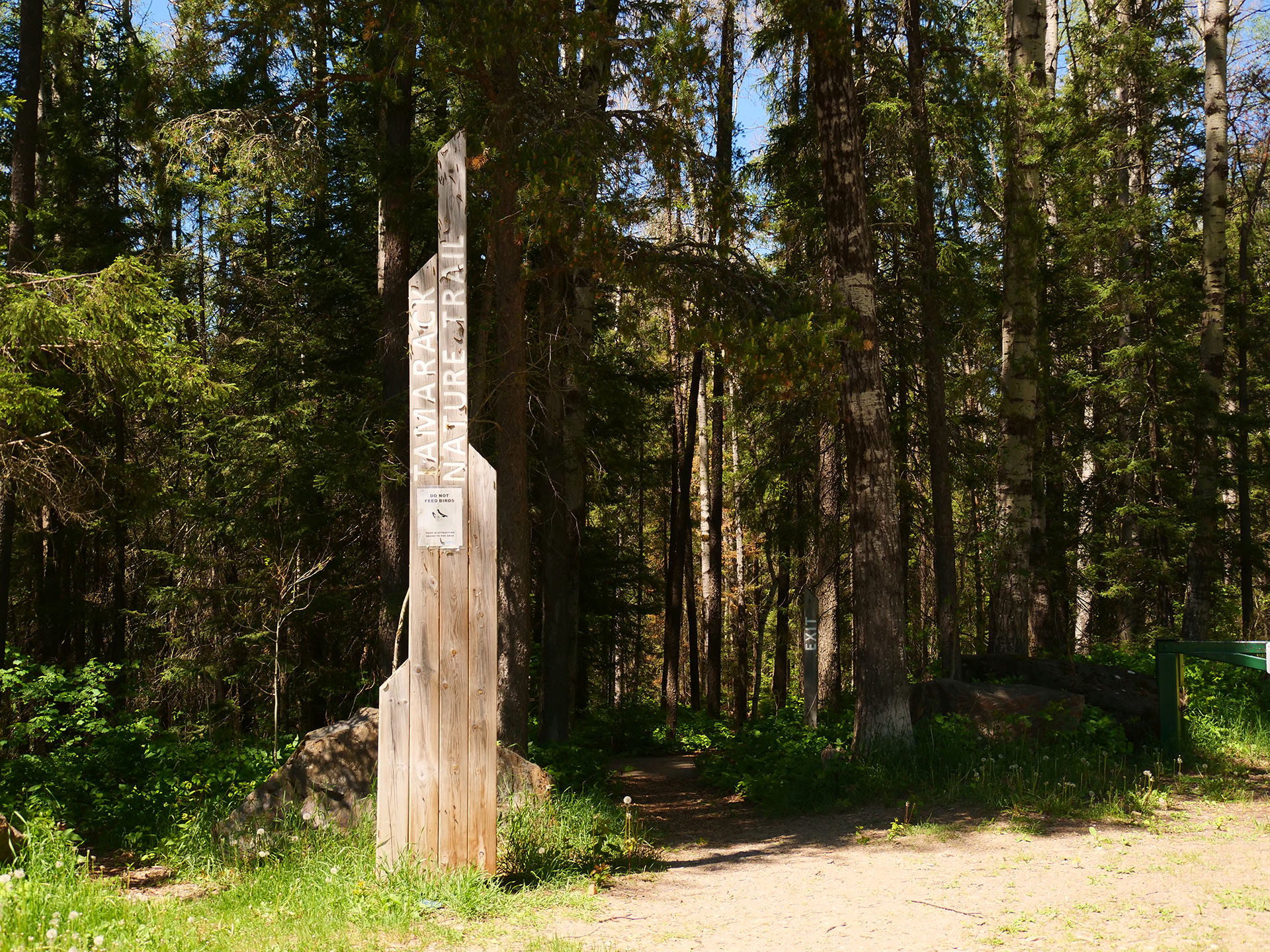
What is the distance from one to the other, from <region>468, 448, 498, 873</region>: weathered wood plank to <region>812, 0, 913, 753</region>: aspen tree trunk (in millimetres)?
4517

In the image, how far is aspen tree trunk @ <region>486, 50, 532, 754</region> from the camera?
912cm

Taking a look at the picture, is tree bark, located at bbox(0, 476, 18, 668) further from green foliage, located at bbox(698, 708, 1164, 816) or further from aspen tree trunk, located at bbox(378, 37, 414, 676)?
green foliage, located at bbox(698, 708, 1164, 816)

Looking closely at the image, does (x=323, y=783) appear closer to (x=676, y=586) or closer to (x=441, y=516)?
(x=441, y=516)

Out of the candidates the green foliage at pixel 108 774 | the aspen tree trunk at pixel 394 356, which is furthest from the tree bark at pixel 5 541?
the aspen tree trunk at pixel 394 356

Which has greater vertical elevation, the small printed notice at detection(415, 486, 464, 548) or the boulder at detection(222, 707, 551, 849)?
the small printed notice at detection(415, 486, 464, 548)

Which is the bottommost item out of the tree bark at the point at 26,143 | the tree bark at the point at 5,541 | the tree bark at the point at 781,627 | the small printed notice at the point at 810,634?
the tree bark at the point at 781,627

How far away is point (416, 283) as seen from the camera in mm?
6066

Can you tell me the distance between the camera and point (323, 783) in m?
7.05

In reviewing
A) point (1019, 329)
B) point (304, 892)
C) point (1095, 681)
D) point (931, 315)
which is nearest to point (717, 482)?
point (931, 315)

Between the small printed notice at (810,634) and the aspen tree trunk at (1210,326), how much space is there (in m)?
6.66

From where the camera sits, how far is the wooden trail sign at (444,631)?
5.72m

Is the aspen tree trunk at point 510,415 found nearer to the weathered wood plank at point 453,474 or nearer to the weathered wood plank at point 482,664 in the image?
the weathered wood plank at point 453,474

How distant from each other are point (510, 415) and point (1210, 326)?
1136 centimetres

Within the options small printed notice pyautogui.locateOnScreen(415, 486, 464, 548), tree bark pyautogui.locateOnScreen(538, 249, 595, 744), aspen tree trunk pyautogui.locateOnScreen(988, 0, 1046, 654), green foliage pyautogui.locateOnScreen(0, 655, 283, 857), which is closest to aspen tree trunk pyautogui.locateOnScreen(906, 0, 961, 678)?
aspen tree trunk pyautogui.locateOnScreen(988, 0, 1046, 654)
